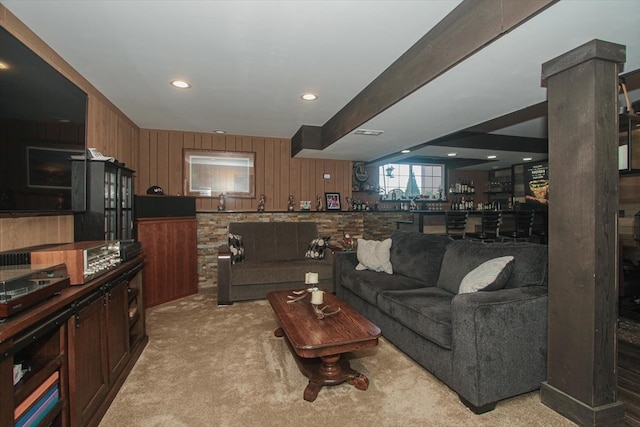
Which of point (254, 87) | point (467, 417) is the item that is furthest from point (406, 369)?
point (254, 87)

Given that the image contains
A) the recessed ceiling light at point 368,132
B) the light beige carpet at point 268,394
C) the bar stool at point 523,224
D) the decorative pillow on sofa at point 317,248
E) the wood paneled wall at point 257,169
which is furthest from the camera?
the bar stool at point 523,224

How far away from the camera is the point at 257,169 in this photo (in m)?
5.22

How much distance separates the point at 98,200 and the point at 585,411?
3.76m

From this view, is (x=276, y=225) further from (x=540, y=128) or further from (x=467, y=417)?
(x=540, y=128)

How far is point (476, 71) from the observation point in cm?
207

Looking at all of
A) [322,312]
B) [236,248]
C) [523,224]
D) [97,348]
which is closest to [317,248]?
[236,248]

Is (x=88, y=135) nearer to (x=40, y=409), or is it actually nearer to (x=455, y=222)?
(x=40, y=409)

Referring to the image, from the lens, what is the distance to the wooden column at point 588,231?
1682 millimetres

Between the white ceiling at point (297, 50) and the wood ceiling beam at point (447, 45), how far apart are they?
0.06 metres

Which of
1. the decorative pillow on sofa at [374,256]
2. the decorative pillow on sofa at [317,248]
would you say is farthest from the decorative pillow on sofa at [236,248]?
the decorative pillow on sofa at [374,256]

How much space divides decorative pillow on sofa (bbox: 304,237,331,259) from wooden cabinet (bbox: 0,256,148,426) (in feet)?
8.53

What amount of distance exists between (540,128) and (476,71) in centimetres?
350

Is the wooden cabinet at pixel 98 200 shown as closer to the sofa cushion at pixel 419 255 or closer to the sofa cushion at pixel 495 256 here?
the sofa cushion at pixel 419 255

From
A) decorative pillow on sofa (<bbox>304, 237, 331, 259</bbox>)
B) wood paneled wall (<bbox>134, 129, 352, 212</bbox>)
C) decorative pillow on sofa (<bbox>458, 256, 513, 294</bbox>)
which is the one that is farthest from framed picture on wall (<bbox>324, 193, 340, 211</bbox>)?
decorative pillow on sofa (<bbox>458, 256, 513, 294</bbox>)
